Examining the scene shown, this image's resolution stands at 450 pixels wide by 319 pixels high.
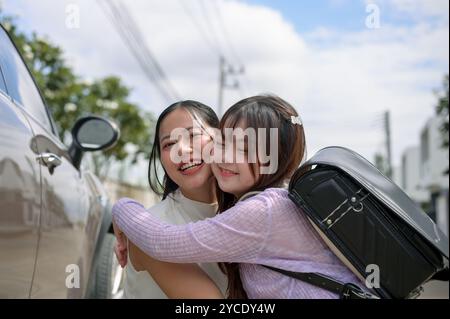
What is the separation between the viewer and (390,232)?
53.7 inches

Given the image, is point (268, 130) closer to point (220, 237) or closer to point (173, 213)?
point (220, 237)

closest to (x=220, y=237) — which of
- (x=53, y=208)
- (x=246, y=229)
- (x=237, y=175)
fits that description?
(x=246, y=229)

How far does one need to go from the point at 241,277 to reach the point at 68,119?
18349 mm

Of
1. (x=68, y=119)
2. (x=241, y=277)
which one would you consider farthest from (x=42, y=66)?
(x=241, y=277)

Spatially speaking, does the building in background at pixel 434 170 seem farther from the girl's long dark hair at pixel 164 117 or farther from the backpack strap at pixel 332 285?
the backpack strap at pixel 332 285

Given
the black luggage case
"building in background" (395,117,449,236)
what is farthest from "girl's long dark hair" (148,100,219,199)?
"building in background" (395,117,449,236)

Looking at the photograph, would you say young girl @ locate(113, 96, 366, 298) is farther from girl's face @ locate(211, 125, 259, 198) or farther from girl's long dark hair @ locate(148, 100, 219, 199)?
girl's long dark hair @ locate(148, 100, 219, 199)

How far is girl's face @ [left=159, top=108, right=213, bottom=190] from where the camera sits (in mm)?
1895

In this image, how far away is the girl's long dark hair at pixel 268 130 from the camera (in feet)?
5.13

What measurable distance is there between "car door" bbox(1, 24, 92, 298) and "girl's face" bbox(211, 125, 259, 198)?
0.71 metres

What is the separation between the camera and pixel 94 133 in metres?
3.41

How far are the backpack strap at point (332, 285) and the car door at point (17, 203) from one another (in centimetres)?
73

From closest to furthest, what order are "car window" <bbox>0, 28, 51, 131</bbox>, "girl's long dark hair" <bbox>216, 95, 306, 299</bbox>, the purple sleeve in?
the purple sleeve
"girl's long dark hair" <bbox>216, 95, 306, 299</bbox>
"car window" <bbox>0, 28, 51, 131</bbox>

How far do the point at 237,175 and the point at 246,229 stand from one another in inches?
8.1
